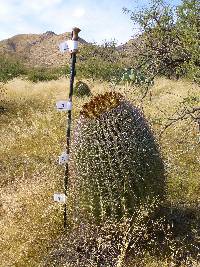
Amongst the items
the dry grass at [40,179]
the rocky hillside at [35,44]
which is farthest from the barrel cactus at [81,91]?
the rocky hillside at [35,44]

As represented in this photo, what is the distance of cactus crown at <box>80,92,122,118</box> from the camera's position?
5.61 meters

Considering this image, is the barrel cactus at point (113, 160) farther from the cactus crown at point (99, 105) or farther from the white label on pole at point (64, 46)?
the white label on pole at point (64, 46)

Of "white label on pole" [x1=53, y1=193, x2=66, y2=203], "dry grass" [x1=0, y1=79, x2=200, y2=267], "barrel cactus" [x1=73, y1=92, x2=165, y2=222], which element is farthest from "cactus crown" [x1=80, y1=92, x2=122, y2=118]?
"dry grass" [x1=0, y1=79, x2=200, y2=267]

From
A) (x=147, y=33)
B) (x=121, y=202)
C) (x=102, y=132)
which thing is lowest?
(x=121, y=202)

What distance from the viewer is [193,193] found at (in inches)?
284

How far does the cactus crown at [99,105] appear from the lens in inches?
221

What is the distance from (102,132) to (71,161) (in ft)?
1.91


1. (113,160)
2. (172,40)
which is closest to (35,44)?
(172,40)

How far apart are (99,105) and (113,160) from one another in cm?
61

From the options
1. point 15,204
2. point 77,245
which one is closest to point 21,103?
point 15,204

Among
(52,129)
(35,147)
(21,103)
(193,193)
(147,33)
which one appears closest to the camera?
(193,193)

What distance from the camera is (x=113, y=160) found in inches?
215

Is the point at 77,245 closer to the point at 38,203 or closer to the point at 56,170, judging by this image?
the point at 38,203

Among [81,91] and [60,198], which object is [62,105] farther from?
[81,91]
